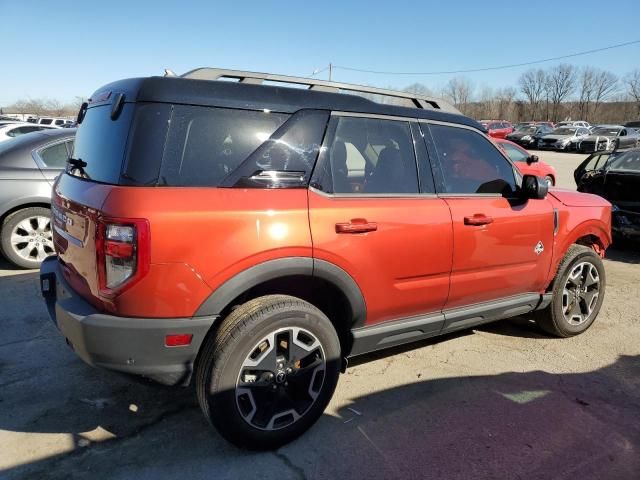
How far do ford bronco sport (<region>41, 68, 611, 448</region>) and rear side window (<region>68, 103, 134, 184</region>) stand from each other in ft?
0.04

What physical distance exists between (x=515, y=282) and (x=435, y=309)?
2.59 ft

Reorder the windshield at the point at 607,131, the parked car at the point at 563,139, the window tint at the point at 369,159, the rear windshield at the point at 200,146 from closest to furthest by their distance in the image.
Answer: the rear windshield at the point at 200,146 → the window tint at the point at 369,159 → the parked car at the point at 563,139 → the windshield at the point at 607,131

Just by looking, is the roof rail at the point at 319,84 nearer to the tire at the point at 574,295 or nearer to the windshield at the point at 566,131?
the tire at the point at 574,295

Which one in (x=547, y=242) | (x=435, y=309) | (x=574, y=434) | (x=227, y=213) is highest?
(x=227, y=213)

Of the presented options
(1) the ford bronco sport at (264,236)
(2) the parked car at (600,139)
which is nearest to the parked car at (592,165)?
(1) the ford bronco sport at (264,236)

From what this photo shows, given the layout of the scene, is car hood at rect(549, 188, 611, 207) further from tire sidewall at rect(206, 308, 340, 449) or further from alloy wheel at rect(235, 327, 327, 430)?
alloy wheel at rect(235, 327, 327, 430)

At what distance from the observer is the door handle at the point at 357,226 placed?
2.72 metres

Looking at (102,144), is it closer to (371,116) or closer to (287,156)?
(287,156)

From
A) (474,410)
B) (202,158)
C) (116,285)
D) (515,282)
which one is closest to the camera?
(116,285)

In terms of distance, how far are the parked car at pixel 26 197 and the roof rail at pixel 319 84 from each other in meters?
3.88

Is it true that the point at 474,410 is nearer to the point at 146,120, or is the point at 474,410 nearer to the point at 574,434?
the point at 574,434

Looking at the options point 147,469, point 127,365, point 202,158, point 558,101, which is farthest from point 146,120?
point 558,101

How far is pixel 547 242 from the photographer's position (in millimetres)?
3812

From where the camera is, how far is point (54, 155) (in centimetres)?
594
